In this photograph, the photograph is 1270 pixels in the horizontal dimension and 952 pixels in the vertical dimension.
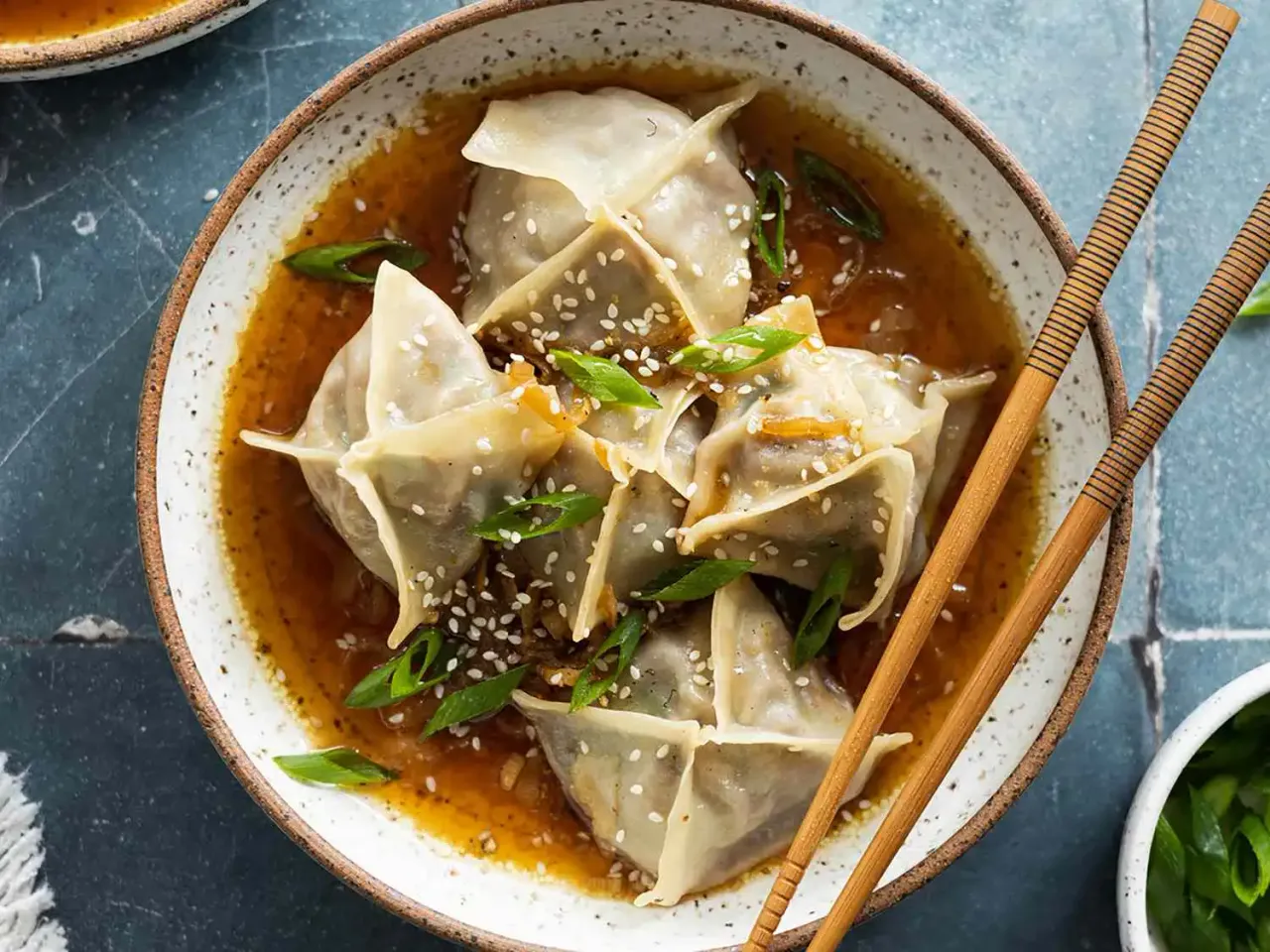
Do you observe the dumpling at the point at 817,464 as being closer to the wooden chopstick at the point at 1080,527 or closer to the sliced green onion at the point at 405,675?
the wooden chopstick at the point at 1080,527

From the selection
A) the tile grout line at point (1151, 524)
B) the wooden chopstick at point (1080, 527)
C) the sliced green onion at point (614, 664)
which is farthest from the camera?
the tile grout line at point (1151, 524)

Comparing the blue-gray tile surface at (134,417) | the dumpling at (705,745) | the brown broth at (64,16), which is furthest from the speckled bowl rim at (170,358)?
the brown broth at (64,16)

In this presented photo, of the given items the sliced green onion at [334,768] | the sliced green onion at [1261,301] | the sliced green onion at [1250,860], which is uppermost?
the sliced green onion at [1261,301]

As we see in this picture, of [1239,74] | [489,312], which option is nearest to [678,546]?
[489,312]

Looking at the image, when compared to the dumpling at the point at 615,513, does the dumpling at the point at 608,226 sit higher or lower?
higher

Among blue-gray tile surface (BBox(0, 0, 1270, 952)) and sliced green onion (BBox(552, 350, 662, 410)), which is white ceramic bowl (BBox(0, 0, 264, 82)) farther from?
sliced green onion (BBox(552, 350, 662, 410))

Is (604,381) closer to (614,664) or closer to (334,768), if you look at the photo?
(614,664)

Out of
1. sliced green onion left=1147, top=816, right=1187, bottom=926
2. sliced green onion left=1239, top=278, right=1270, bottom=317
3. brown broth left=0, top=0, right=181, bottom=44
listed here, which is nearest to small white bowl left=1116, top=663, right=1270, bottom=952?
sliced green onion left=1147, top=816, right=1187, bottom=926
